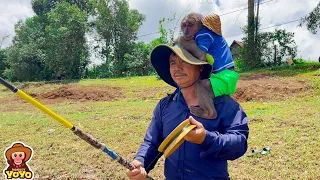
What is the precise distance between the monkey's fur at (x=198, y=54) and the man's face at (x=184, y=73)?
44mm

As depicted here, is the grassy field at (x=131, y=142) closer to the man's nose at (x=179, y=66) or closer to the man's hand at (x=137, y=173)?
the man's hand at (x=137, y=173)

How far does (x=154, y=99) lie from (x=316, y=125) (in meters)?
7.02

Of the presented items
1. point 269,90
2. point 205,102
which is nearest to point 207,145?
point 205,102

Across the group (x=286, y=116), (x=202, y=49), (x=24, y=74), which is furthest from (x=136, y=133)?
(x=24, y=74)

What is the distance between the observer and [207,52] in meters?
1.88

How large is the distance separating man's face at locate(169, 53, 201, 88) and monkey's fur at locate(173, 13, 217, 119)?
0.14 ft

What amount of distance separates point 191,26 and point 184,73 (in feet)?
0.90

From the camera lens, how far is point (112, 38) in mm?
27531

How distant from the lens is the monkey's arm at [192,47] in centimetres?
188

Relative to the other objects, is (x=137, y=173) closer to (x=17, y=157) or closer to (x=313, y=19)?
(x=17, y=157)

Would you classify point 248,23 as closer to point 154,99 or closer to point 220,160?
point 154,99

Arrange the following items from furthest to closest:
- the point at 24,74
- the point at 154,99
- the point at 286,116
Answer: the point at 24,74, the point at 154,99, the point at 286,116

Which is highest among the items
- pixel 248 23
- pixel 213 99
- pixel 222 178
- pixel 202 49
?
pixel 248 23

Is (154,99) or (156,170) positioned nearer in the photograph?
(156,170)
